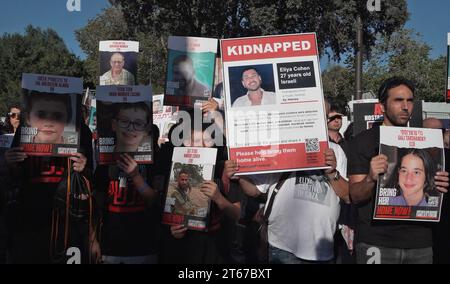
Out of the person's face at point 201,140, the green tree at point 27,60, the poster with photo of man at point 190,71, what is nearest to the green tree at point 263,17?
the poster with photo of man at point 190,71

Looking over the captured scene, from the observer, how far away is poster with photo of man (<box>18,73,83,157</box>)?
3953 mm

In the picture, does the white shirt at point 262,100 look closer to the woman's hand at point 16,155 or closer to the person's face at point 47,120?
the person's face at point 47,120

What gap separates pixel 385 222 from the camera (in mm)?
3764

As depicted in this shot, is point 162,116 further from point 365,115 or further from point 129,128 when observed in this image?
point 129,128

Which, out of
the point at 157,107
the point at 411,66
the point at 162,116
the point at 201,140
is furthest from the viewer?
the point at 411,66

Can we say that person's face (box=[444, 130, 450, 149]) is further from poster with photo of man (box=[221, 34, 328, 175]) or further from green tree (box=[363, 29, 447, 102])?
green tree (box=[363, 29, 447, 102])

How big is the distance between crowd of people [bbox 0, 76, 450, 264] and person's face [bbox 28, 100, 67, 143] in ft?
0.08

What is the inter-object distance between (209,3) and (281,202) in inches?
682

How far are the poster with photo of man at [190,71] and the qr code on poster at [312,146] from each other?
113cm

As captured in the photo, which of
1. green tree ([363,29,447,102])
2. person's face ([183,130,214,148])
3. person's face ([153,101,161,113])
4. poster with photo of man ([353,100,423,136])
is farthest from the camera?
green tree ([363,29,447,102])

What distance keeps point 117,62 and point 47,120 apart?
2218 millimetres

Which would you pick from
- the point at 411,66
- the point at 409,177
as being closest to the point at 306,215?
the point at 409,177

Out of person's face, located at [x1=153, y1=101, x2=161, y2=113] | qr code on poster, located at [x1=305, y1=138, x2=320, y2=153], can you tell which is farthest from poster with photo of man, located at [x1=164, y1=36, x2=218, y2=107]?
person's face, located at [x1=153, y1=101, x2=161, y2=113]

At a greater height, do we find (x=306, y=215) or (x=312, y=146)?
(x=312, y=146)
